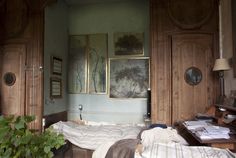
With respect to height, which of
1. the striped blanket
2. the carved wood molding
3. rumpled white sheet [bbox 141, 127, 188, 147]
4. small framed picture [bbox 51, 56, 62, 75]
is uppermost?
the carved wood molding

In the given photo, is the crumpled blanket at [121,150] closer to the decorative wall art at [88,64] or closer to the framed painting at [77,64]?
the decorative wall art at [88,64]

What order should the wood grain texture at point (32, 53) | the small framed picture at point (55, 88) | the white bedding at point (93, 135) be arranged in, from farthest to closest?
the small framed picture at point (55, 88)
the wood grain texture at point (32, 53)
the white bedding at point (93, 135)

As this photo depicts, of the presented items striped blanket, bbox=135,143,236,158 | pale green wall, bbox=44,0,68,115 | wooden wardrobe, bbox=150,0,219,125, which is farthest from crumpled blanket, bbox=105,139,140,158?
pale green wall, bbox=44,0,68,115

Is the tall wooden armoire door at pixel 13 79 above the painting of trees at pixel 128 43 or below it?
below

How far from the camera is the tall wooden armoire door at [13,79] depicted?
429 cm

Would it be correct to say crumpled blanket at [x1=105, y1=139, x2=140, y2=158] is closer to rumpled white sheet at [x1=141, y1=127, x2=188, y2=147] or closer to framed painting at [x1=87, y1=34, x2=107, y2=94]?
rumpled white sheet at [x1=141, y1=127, x2=188, y2=147]

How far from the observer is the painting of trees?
5035 millimetres

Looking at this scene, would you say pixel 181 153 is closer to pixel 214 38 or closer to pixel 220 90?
pixel 220 90

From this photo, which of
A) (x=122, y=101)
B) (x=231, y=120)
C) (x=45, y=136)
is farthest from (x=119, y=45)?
(x=45, y=136)

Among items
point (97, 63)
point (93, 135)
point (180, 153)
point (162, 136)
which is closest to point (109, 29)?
point (97, 63)

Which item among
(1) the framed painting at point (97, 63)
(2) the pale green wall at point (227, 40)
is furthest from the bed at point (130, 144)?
(2) the pale green wall at point (227, 40)

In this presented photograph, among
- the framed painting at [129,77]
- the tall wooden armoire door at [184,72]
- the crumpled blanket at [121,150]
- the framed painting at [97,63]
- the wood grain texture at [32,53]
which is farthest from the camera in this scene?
the framed painting at [97,63]

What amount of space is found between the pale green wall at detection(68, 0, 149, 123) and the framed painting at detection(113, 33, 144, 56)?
0.30 ft

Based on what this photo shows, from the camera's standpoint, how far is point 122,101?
5086 millimetres
